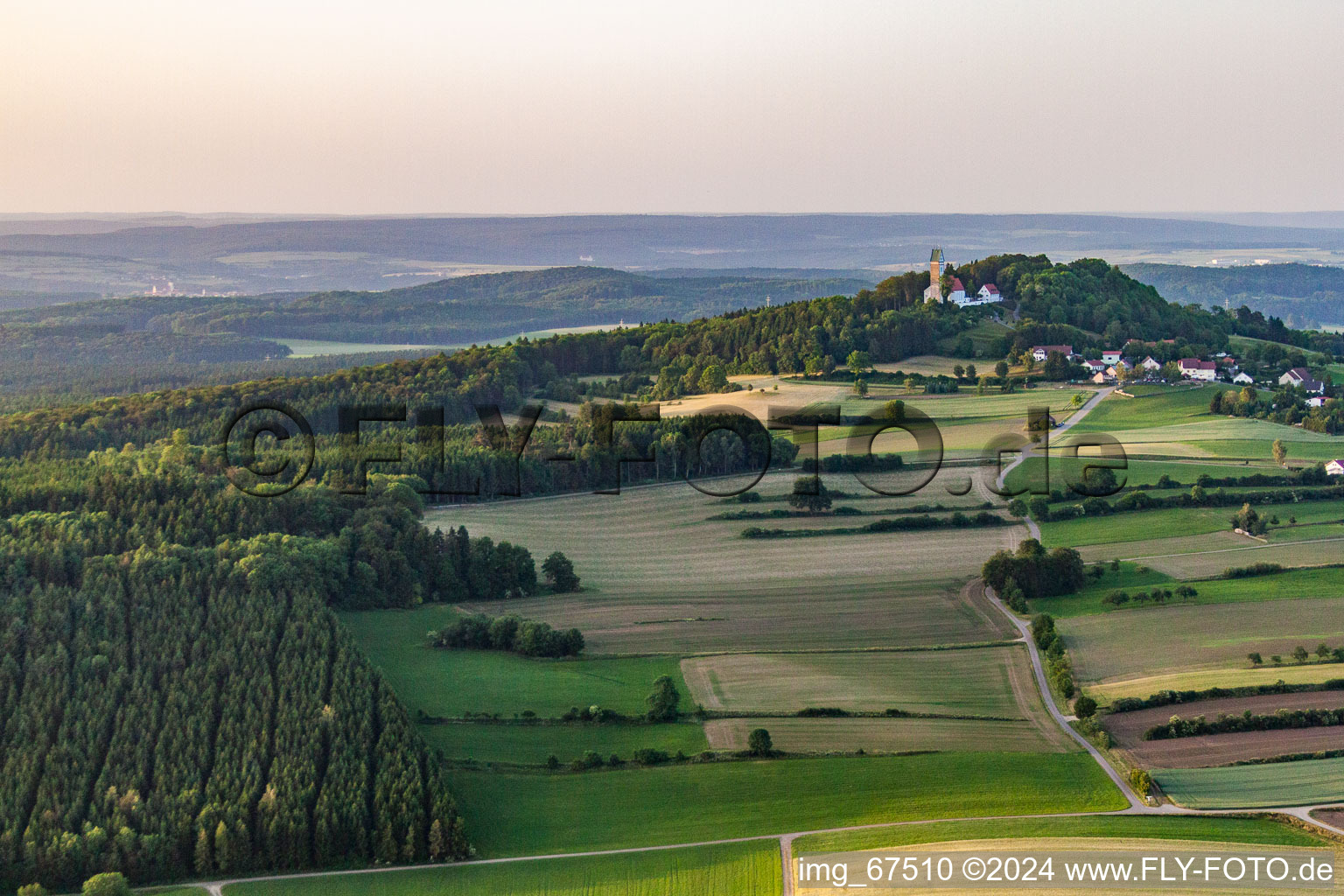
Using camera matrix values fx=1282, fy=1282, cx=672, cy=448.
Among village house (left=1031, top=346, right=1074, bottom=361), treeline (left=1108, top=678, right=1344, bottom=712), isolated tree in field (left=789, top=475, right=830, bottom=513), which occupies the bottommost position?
treeline (left=1108, top=678, right=1344, bottom=712)

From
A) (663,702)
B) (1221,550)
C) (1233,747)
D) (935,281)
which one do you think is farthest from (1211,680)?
(935,281)

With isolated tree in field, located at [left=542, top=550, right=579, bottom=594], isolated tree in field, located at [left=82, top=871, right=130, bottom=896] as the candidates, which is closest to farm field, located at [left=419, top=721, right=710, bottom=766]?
isolated tree in field, located at [left=82, top=871, right=130, bottom=896]

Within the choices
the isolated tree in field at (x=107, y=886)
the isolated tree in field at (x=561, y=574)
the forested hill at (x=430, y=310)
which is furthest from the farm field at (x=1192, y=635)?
the forested hill at (x=430, y=310)

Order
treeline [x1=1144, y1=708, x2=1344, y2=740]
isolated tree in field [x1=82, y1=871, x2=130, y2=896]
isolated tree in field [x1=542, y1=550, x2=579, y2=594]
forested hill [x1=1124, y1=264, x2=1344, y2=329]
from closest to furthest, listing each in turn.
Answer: isolated tree in field [x1=82, y1=871, x2=130, y2=896] → treeline [x1=1144, y1=708, x2=1344, y2=740] → isolated tree in field [x1=542, y1=550, x2=579, y2=594] → forested hill [x1=1124, y1=264, x2=1344, y2=329]

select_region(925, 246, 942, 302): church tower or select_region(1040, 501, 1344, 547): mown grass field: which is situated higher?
select_region(925, 246, 942, 302): church tower

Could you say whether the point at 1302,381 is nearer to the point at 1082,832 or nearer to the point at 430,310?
the point at 1082,832

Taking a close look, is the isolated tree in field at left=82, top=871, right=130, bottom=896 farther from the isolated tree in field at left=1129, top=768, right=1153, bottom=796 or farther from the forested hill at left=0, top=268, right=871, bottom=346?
the forested hill at left=0, top=268, right=871, bottom=346

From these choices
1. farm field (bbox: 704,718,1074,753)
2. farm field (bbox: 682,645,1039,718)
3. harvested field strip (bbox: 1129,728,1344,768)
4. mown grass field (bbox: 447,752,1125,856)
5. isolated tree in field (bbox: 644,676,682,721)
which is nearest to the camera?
mown grass field (bbox: 447,752,1125,856)
